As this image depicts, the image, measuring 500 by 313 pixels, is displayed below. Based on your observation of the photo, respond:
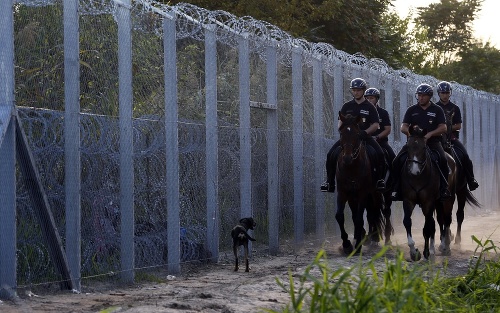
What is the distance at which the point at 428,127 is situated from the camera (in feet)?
56.3

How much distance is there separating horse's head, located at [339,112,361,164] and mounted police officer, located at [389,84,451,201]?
67 cm

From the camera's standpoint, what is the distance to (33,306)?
10289mm

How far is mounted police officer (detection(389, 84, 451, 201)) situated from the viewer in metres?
16.8

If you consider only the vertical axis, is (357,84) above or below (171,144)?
above

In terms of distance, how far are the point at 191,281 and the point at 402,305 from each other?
5.92 m

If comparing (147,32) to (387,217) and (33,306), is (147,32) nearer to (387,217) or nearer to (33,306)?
A: (33,306)

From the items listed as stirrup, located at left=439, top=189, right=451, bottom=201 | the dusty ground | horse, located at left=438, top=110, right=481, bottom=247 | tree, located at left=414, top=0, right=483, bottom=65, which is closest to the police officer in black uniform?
horse, located at left=438, top=110, right=481, bottom=247

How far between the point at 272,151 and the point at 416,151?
90.3 inches

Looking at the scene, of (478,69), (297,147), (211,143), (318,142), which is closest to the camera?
(211,143)

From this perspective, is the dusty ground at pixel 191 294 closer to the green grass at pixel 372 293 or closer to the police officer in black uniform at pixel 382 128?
the green grass at pixel 372 293

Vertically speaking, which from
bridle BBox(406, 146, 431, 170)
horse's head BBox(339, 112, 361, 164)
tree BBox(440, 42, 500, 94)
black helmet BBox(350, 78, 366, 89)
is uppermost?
tree BBox(440, 42, 500, 94)

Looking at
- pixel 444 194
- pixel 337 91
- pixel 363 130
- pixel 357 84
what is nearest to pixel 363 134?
pixel 363 130

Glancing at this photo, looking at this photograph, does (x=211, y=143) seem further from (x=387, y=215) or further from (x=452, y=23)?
(x=452, y=23)

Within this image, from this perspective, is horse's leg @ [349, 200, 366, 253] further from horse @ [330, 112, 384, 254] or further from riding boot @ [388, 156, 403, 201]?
riding boot @ [388, 156, 403, 201]
